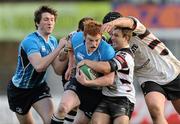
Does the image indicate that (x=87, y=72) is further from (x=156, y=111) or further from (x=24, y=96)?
(x=24, y=96)

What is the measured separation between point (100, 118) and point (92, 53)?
0.83 metres

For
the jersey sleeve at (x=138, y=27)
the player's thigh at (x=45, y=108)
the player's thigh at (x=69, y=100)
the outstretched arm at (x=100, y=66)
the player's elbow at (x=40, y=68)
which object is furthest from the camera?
the player's thigh at (x=45, y=108)

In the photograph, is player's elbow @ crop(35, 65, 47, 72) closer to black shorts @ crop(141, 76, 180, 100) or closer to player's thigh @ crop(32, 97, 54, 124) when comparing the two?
player's thigh @ crop(32, 97, 54, 124)

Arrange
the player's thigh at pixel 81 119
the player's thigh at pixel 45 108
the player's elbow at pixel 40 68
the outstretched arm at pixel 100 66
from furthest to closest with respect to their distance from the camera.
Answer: the player's thigh at pixel 45 108
the player's elbow at pixel 40 68
the player's thigh at pixel 81 119
the outstretched arm at pixel 100 66

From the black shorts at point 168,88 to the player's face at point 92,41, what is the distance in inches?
45.4

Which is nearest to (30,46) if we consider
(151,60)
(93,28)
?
(93,28)

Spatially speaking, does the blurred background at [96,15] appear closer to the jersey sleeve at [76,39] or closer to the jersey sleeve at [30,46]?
the jersey sleeve at [30,46]

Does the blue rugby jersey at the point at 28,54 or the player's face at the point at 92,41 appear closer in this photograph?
the player's face at the point at 92,41

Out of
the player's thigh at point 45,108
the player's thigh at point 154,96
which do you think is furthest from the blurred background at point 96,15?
the player's thigh at point 154,96

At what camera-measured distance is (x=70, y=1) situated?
27297 millimetres

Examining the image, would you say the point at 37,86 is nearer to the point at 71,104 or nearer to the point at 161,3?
the point at 71,104

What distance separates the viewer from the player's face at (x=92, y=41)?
991 cm

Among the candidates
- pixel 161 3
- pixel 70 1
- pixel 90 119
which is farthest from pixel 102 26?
pixel 70 1

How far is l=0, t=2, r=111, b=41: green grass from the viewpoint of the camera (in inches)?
985
